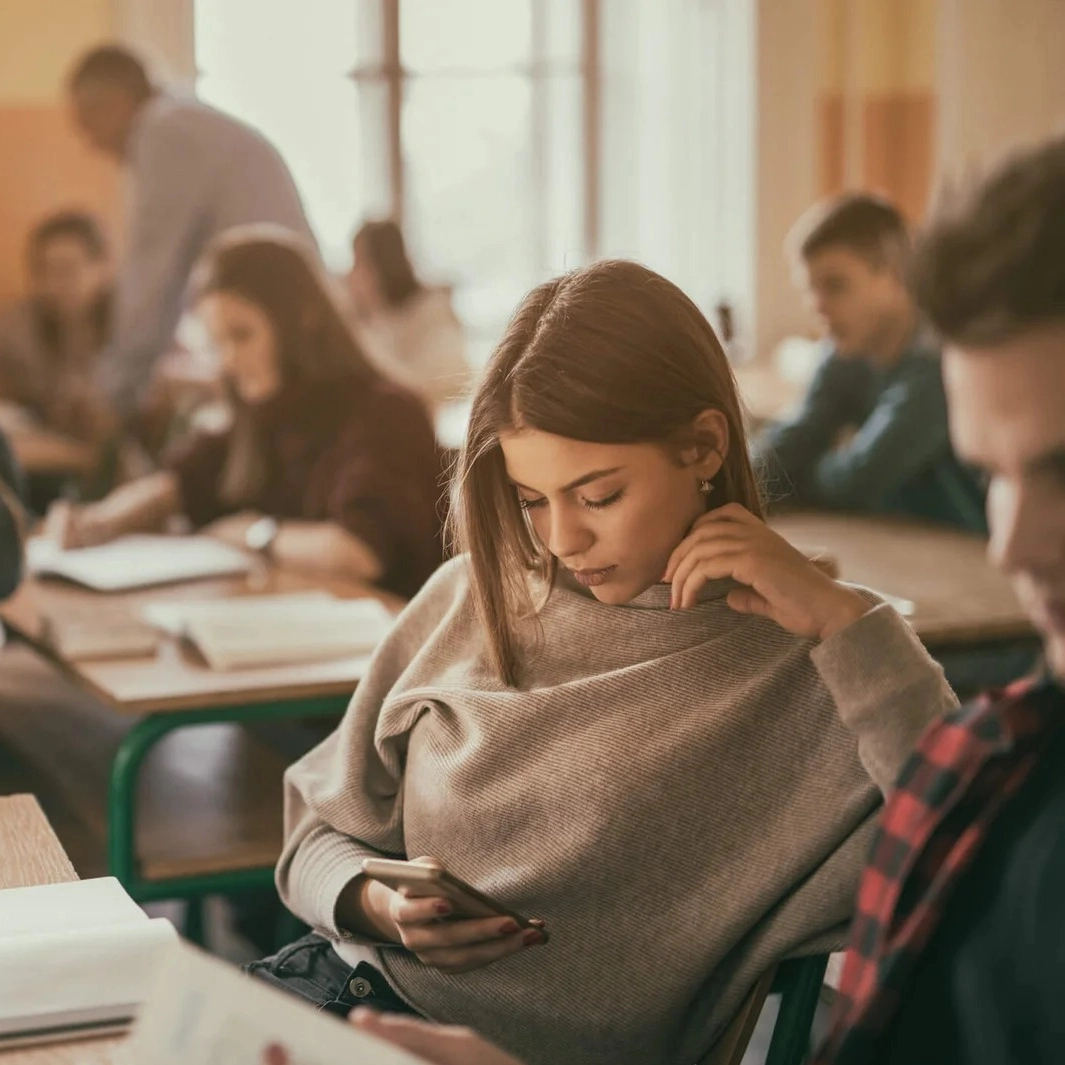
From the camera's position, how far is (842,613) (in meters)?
1.38

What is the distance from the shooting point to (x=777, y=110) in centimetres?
733

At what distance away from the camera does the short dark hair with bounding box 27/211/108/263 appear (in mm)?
6672

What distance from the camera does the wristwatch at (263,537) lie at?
10.4ft

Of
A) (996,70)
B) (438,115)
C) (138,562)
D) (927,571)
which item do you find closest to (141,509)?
(138,562)

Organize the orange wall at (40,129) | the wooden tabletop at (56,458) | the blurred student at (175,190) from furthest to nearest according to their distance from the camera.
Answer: the orange wall at (40,129)
the wooden tabletop at (56,458)
the blurred student at (175,190)

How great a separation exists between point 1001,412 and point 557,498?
1.92 feet

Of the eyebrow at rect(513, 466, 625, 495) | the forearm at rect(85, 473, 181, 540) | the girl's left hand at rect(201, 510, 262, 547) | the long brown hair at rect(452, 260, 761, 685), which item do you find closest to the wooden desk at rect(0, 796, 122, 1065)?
the long brown hair at rect(452, 260, 761, 685)

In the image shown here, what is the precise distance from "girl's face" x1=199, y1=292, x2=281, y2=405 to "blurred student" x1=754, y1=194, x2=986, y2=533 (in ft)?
3.12

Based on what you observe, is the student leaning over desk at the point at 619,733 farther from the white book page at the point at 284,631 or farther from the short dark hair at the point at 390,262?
the short dark hair at the point at 390,262

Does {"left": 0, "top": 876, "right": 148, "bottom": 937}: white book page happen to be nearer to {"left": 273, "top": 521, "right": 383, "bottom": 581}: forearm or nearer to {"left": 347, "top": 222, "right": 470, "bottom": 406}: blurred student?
{"left": 273, "top": 521, "right": 383, "bottom": 581}: forearm

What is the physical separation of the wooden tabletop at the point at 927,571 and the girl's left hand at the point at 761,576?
2.99 ft

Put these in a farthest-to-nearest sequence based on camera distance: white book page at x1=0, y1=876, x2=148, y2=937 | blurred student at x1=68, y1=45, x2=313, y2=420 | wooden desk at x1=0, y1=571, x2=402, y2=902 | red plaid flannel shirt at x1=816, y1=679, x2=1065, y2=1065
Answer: blurred student at x1=68, y1=45, x2=313, y2=420
wooden desk at x1=0, y1=571, x2=402, y2=902
white book page at x1=0, y1=876, x2=148, y2=937
red plaid flannel shirt at x1=816, y1=679, x2=1065, y2=1065

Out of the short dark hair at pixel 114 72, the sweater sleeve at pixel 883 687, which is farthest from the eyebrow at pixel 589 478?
the short dark hair at pixel 114 72

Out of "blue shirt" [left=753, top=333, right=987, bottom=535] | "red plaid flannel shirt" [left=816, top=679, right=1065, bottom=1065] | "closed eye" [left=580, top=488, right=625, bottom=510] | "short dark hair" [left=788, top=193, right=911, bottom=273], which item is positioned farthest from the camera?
"short dark hair" [left=788, top=193, right=911, bottom=273]
